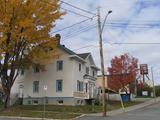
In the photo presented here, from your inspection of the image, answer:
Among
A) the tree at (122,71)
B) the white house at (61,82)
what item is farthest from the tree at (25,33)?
the tree at (122,71)

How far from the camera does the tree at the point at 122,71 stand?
7296 cm

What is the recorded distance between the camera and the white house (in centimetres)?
→ 5528

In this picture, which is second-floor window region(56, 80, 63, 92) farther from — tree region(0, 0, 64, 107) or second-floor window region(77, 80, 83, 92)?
tree region(0, 0, 64, 107)

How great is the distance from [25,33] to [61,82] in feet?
41.3

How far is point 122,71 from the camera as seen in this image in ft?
242

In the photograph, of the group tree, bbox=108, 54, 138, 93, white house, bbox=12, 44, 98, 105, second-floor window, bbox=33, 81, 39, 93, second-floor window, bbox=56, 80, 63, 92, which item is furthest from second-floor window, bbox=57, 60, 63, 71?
tree, bbox=108, 54, 138, 93

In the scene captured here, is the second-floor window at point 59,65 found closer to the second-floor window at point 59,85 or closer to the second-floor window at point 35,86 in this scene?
the second-floor window at point 59,85

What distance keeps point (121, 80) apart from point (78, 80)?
1737cm

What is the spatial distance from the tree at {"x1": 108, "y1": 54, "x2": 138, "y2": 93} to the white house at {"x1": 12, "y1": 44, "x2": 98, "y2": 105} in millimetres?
13803

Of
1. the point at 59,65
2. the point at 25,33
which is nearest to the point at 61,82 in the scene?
the point at 59,65

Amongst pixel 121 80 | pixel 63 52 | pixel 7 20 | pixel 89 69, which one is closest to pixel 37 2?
pixel 7 20

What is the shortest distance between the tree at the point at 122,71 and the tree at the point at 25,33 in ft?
80.9

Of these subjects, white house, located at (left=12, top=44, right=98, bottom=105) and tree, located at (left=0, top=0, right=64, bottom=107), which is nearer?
tree, located at (left=0, top=0, right=64, bottom=107)

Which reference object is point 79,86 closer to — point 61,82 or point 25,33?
point 61,82
